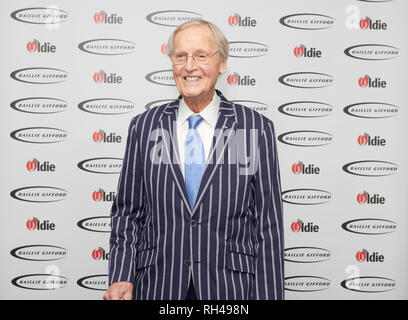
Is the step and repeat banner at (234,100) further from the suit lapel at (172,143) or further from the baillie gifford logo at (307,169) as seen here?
the suit lapel at (172,143)

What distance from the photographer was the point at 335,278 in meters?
2.24

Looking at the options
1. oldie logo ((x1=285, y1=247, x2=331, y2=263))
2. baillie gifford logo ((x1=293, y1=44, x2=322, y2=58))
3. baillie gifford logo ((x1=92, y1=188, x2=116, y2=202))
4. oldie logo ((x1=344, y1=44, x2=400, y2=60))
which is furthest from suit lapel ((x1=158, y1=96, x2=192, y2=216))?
oldie logo ((x1=344, y1=44, x2=400, y2=60))

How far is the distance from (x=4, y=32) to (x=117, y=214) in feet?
4.27

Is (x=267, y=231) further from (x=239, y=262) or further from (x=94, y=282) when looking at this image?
(x=94, y=282)

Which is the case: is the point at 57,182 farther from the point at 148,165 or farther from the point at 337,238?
the point at 337,238

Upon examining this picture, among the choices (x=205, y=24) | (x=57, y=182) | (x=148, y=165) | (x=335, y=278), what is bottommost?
(x=335, y=278)

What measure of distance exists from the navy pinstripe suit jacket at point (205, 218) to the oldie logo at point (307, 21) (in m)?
0.85

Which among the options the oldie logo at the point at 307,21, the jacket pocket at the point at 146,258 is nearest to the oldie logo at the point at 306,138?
the oldie logo at the point at 307,21

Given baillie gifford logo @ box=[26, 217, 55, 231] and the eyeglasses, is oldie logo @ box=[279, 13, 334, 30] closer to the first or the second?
the eyeglasses

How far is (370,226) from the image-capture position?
7.35 ft

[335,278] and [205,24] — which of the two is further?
[335,278]

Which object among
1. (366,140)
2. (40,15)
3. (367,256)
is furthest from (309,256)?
(40,15)

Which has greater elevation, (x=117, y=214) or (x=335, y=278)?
(x=117, y=214)

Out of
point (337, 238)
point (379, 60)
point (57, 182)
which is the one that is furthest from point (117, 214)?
point (379, 60)
